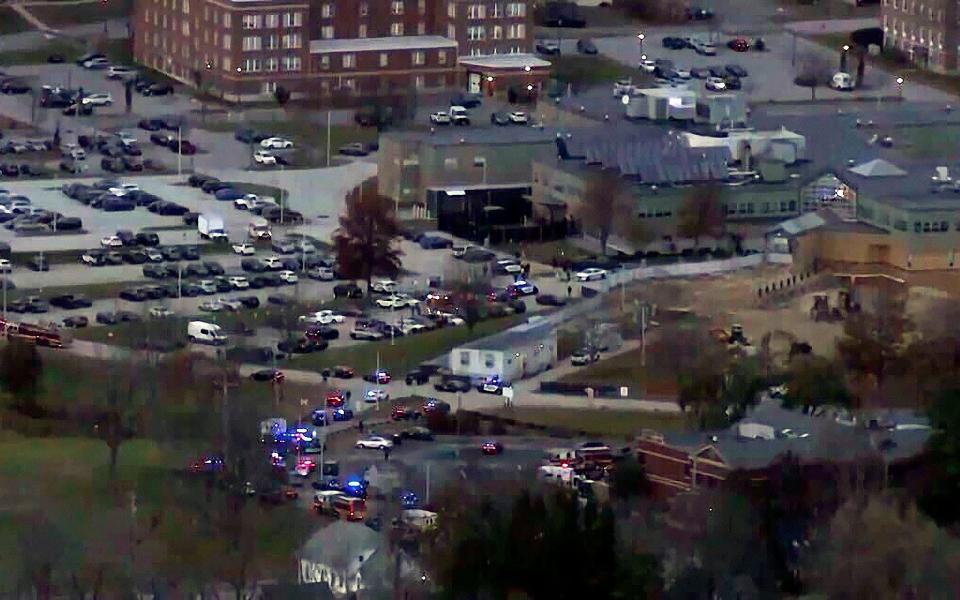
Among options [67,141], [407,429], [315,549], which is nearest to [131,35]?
[67,141]

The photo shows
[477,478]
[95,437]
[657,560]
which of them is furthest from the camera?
[95,437]

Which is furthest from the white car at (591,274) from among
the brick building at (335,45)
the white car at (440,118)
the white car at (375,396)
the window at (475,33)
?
the window at (475,33)

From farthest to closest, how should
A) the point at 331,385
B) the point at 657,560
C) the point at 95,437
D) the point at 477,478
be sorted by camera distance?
the point at 331,385 < the point at 95,437 < the point at 477,478 < the point at 657,560

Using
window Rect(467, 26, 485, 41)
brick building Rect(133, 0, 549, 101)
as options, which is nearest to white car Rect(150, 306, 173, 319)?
brick building Rect(133, 0, 549, 101)

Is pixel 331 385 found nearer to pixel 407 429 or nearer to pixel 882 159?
pixel 407 429

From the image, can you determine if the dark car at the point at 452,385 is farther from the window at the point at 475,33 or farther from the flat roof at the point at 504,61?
the window at the point at 475,33

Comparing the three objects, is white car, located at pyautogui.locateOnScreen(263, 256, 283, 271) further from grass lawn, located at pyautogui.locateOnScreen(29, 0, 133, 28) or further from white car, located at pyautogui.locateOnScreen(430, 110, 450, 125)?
grass lawn, located at pyautogui.locateOnScreen(29, 0, 133, 28)

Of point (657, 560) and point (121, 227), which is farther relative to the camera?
point (121, 227)
